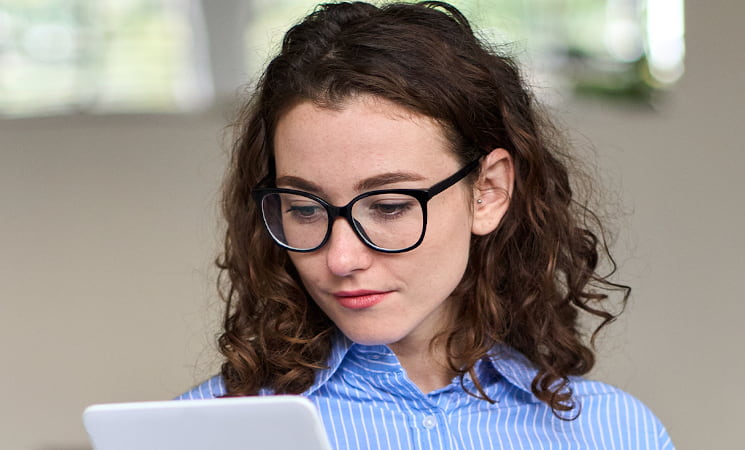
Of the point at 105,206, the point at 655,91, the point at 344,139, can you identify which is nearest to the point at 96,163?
the point at 105,206

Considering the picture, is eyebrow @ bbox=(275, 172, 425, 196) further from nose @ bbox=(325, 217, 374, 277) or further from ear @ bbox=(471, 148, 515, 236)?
ear @ bbox=(471, 148, 515, 236)

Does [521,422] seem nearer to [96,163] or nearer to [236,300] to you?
[236,300]

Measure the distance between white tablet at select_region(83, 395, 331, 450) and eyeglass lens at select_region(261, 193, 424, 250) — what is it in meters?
0.38

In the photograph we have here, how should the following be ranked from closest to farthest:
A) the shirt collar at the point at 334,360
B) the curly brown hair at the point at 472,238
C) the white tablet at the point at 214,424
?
1. the white tablet at the point at 214,424
2. the curly brown hair at the point at 472,238
3. the shirt collar at the point at 334,360

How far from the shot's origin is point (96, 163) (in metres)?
3.43

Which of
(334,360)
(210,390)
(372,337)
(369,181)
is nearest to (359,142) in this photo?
(369,181)

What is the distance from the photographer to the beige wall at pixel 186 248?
3393 millimetres

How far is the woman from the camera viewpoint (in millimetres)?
Answer: 1429

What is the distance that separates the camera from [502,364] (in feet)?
5.53

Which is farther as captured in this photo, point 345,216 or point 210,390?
point 210,390

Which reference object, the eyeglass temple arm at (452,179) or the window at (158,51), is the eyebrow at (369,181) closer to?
the eyeglass temple arm at (452,179)

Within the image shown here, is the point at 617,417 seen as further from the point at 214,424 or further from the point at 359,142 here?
the point at 214,424

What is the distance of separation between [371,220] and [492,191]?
0.30 metres

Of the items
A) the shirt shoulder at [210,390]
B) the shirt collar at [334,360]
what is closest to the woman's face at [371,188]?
the shirt collar at [334,360]
